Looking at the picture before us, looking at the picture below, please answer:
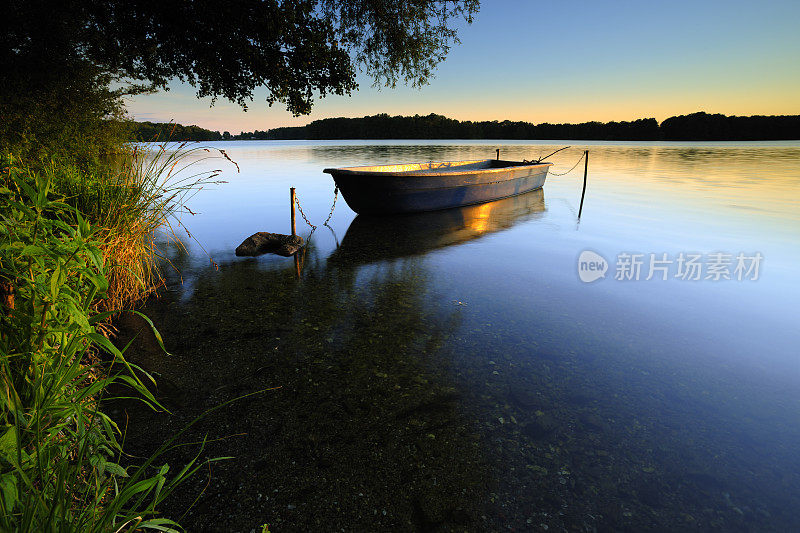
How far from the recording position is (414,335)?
4715 millimetres

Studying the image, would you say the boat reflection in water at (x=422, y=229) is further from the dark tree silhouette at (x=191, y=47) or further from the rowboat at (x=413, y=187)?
the dark tree silhouette at (x=191, y=47)

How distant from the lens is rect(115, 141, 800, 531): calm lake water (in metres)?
2.42

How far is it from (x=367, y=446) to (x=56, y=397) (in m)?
1.88

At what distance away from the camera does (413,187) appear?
1192 centimetres

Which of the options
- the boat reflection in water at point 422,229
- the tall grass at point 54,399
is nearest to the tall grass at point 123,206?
the tall grass at point 54,399

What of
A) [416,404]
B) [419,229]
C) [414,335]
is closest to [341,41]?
[419,229]

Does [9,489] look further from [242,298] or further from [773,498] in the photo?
[242,298]

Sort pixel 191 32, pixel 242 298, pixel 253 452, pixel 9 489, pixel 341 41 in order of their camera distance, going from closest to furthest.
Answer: pixel 9 489 → pixel 253 452 → pixel 242 298 → pixel 191 32 → pixel 341 41

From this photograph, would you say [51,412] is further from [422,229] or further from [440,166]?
[440,166]

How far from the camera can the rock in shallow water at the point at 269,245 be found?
27.9 feet

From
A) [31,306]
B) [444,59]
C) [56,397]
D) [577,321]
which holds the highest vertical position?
[444,59]

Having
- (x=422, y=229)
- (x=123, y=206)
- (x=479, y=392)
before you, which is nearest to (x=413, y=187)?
(x=422, y=229)

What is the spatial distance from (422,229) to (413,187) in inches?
61.1

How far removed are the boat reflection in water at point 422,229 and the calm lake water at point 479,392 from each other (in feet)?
2.33
